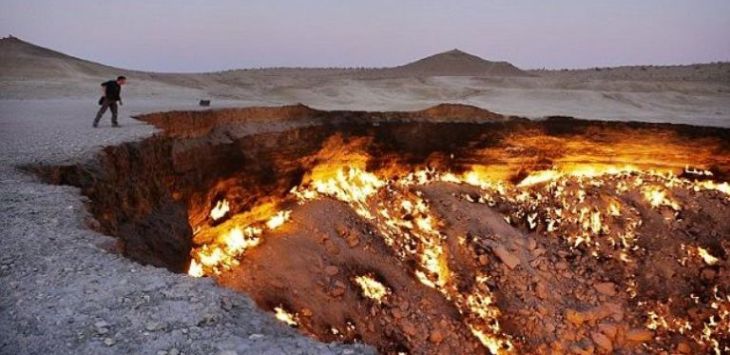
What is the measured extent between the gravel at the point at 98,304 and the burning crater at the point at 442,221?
135cm

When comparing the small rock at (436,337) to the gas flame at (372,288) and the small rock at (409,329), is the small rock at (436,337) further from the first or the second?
the gas flame at (372,288)

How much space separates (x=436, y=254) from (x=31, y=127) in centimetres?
711

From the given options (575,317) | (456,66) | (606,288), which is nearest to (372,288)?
(575,317)

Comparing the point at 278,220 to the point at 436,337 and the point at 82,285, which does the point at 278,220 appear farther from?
the point at 82,285

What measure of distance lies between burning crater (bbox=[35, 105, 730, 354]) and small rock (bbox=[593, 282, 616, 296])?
29 millimetres

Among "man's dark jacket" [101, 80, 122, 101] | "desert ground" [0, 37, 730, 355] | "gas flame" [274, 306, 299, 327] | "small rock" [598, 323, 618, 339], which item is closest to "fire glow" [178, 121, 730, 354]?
"gas flame" [274, 306, 299, 327]

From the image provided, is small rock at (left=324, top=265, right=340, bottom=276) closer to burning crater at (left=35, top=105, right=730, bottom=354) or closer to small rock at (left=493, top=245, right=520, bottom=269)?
burning crater at (left=35, top=105, right=730, bottom=354)

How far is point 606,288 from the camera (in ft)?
30.4

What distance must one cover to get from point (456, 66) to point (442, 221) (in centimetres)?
3943

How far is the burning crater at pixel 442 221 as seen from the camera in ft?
26.6

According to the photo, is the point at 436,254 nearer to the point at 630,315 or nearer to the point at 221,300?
the point at 630,315

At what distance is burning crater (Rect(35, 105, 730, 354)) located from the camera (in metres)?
8.10

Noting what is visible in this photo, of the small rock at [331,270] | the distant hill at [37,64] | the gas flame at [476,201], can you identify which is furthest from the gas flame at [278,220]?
the distant hill at [37,64]

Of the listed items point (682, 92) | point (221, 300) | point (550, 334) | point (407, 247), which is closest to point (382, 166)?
point (407, 247)
